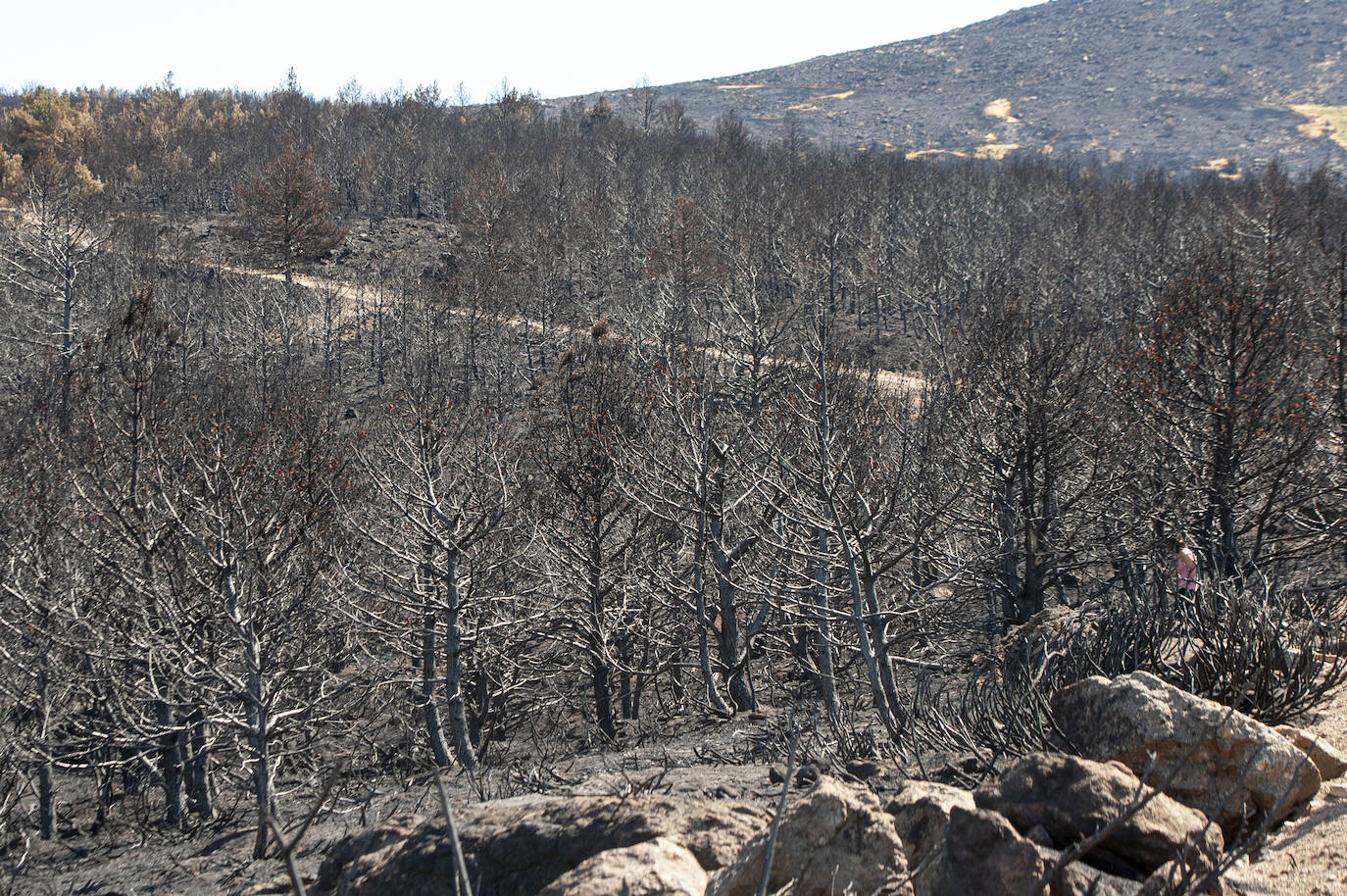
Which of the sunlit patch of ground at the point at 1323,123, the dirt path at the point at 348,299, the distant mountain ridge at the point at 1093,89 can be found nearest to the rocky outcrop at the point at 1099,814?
the dirt path at the point at 348,299

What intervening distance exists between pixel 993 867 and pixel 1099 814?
68 cm

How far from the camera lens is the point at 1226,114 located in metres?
120

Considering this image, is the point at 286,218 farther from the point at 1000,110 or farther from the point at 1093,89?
the point at 1093,89

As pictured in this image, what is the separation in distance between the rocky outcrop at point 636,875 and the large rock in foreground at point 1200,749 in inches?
84.5

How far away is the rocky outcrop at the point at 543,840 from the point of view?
12.8 feet

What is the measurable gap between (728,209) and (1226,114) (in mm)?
102217

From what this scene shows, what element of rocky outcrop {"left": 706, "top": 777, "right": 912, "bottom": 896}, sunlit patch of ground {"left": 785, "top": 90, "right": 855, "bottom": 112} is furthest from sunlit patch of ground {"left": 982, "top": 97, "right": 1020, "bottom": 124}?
rocky outcrop {"left": 706, "top": 777, "right": 912, "bottom": 896}

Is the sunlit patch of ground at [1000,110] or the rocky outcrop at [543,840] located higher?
the sunlit patch of ground at [1000,110]

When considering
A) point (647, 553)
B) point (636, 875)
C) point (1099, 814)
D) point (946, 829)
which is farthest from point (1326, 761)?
point (647, 553)

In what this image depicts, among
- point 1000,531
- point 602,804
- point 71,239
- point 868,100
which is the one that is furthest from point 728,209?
point 868,100

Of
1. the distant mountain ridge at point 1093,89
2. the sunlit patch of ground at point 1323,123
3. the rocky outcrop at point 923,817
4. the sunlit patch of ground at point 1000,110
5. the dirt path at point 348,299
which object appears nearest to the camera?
the rocky outcrop at point 923,817

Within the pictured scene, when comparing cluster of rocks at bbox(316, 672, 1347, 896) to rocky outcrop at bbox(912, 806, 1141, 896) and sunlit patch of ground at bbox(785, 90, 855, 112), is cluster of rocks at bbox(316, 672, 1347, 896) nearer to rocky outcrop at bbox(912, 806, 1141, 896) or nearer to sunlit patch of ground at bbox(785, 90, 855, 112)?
rocky outcrop at bbox(912, 806, 1141, 896)

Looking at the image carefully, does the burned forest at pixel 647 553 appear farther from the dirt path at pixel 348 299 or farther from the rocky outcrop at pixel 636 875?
the dirt path at pixel 348 299

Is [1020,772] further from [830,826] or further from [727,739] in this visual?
[727,739]
